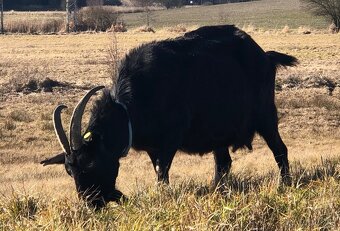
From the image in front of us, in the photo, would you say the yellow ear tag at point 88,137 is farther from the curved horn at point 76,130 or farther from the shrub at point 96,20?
the shrub at point 96,20

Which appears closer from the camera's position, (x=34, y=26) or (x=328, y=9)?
(x=328, y=9)

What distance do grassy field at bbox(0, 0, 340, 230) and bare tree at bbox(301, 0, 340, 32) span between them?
24.4 metres

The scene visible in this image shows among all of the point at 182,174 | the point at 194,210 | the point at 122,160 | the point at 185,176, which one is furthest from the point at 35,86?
the point at 194,210

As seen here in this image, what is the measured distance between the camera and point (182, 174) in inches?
475

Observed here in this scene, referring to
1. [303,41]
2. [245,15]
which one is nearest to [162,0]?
[245,15]

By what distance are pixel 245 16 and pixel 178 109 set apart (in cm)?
8105

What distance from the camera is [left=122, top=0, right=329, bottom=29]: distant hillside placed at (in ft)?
249

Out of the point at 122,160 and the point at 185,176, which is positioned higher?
the point at 185,176

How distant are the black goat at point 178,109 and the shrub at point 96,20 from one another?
5902 cm

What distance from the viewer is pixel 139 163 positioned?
13.7 m

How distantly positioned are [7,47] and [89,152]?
3960cm

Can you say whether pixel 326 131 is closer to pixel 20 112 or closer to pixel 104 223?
pixel 20 112

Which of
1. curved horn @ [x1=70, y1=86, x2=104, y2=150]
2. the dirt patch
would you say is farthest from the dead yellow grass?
curved horn @ [x1=70, y1=86, x2=104, y2=150]

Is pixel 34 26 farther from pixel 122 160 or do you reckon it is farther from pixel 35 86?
pixel 122 160
